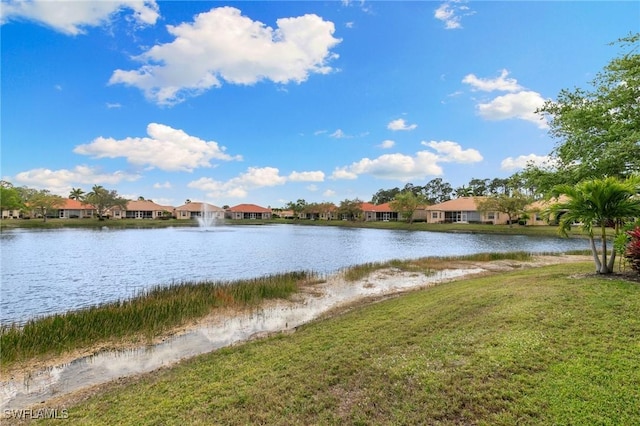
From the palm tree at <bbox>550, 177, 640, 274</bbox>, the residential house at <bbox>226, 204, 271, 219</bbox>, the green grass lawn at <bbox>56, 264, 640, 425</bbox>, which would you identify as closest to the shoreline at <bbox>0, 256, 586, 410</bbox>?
the green grass lawn at <bbox>56, 264, 640, 425</bbox>

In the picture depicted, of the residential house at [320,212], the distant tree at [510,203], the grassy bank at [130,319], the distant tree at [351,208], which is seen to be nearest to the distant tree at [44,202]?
the residential house at [320,212]

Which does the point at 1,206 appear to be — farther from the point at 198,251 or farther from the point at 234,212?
the point at 198,251

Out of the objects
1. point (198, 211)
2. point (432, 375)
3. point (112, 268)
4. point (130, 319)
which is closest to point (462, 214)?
point (112, 268)

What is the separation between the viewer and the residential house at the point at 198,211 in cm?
8778

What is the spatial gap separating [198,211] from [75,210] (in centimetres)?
2695

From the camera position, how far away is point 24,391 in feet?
18.9

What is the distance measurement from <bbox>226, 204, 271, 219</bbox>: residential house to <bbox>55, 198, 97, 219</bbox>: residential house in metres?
32.5

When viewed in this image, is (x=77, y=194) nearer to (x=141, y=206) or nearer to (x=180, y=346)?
(x=141, y=206)

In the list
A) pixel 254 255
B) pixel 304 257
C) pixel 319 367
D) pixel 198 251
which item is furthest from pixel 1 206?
pixel 319 367

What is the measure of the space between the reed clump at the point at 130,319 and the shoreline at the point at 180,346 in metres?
0.46

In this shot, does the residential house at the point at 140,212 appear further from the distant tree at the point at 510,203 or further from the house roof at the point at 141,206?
the distant tree at the point at 510,203

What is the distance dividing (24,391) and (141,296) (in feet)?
18.6

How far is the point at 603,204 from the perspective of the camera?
27.0ft

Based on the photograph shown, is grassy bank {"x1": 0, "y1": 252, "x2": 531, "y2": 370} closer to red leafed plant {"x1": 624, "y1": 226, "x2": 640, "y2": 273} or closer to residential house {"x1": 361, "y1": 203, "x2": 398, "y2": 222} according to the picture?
red leafed plant {"x1": 624, "y1": 226, "x2": 640, "y2": 273}
